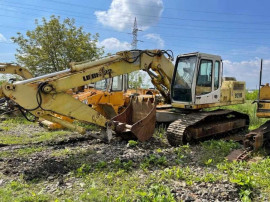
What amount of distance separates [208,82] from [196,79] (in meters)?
0.53

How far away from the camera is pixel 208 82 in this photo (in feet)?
24.2

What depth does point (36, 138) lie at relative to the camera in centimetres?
773

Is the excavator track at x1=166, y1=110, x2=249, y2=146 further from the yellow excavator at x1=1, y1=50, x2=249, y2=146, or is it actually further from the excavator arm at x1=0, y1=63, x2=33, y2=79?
the excavator arm at x1=0, y1=63, x2=33, y2=79

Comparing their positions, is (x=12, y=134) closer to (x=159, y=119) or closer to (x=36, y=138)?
(x=36, y=138)

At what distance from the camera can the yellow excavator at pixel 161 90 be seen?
5.20 meters

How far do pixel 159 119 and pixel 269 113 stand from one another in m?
3.12

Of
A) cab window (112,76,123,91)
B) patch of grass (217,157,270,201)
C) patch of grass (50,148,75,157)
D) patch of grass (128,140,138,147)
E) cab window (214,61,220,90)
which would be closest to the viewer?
patch of grass (217,157,270,201)

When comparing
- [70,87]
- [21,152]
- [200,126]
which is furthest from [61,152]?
[200,126]

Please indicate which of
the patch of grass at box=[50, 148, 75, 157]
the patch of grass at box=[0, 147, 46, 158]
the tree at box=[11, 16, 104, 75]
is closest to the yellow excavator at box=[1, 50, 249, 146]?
the patch of grass at box=[50, 148, 75, 157]

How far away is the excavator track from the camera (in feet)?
21.8

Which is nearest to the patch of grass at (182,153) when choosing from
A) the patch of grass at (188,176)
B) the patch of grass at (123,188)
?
the patch of grass at (188,176)

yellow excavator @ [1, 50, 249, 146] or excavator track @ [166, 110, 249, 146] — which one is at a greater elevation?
yellow excavator @ [1, 50, 249, 146]

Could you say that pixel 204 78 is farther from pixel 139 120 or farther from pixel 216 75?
pixel 139 120

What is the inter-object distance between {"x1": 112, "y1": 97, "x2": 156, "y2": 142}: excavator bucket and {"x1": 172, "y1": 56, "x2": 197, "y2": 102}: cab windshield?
892mm
